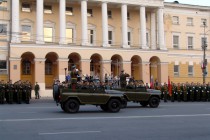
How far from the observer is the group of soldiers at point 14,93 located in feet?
88.9

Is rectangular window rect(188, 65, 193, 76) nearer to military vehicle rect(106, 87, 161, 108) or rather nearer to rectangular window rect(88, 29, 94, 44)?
rectangular window rect(88, 29, 94, 44)

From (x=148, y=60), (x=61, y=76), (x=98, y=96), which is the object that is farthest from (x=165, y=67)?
(x=98, y=96)

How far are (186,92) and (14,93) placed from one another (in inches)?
602

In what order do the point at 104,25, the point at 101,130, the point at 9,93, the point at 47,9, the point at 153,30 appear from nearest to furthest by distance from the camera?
the point at 101,130 < the point at 9,93 < the point at 104,25 < the point at 47,9 < the point at 153,30

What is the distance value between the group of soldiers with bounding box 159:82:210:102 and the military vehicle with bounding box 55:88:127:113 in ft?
43.4

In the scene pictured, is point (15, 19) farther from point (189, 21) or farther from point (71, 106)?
point (189, 21)

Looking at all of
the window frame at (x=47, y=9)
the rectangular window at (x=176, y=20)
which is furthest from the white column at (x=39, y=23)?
the rectangular window at (x=176, y=20)

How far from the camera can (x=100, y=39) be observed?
49.3 m

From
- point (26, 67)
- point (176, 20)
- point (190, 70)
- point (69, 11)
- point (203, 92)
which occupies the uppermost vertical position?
point (69, 11)

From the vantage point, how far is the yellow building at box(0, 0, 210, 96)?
42.9m

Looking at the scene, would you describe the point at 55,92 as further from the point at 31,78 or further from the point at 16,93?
the point at 31,78

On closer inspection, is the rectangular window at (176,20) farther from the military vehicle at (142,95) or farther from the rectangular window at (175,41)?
the military vehicle at (142,95)

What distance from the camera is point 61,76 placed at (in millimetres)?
43750

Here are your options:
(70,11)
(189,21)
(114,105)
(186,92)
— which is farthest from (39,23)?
(114,105)
